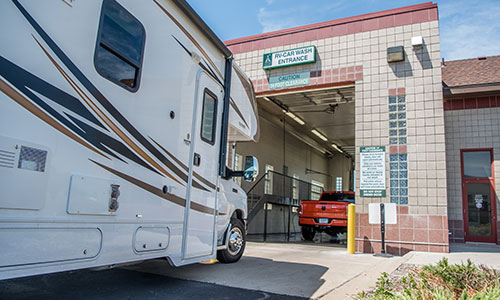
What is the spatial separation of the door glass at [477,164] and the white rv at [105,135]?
9.62m

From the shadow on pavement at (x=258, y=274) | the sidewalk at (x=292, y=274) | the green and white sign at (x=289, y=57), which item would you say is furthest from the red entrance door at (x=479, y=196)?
the shadow on pavement at (x=258, y=274)

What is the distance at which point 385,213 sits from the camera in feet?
28.4

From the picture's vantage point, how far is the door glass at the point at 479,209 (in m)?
11.2

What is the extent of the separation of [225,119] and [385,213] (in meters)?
5.08

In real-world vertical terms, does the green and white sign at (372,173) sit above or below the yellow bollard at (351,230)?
above

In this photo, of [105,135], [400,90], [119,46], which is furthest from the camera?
[400,90]

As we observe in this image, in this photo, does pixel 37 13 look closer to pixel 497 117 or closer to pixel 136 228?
pixel 136 228

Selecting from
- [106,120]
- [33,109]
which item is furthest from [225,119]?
[33,109]

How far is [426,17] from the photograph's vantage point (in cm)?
944

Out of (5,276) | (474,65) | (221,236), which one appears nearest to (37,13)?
(5,276)

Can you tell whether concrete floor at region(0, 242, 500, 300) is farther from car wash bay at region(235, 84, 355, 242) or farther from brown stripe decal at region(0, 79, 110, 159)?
car wash bay at region(235, 84, 355, 242)

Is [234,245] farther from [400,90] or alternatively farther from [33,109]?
[400,90]

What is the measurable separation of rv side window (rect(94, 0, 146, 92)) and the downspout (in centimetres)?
188

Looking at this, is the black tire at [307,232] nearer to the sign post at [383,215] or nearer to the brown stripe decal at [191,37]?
the sign post at [383,215]
